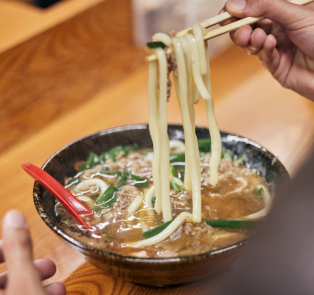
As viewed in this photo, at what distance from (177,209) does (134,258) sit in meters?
0.42

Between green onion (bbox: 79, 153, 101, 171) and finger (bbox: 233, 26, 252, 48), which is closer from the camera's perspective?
finger (bbox: 233, 26, 252, 48)

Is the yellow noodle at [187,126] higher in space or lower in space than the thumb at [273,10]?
lower

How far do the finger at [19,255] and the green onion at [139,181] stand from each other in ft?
2.56

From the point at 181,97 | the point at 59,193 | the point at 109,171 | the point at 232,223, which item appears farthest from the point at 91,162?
the point at 232,223

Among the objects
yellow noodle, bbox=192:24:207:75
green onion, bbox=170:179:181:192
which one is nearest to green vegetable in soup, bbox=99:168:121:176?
green onion, bbox=170:179:181:192

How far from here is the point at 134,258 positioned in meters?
0.93

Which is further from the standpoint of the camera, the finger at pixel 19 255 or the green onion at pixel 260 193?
the green onion at pixel 260 193

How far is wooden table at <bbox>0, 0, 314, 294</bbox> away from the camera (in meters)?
1.91

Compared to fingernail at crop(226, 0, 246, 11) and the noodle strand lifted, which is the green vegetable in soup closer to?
the noodle strand lifted

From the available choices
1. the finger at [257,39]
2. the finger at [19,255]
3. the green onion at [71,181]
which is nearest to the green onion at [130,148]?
the green onion at [71,181]

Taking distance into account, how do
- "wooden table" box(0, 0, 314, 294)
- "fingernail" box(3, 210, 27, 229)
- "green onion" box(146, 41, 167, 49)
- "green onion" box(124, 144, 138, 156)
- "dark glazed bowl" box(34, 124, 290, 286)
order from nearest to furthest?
"fingernail" box(3, 210, 27, 229) < "dark glazed bowl" box(34, 124, 290, 286) < "green onion" box(146, 41, 167, 49) < "green onion" box(124, 144, 138, 156) < "wooden table" box(0, 0, 314, 294)

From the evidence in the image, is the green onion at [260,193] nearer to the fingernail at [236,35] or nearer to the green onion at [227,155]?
the green onion at [227,155]

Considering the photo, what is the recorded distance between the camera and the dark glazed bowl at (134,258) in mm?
940

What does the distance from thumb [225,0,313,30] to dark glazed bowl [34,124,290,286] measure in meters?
0.53
